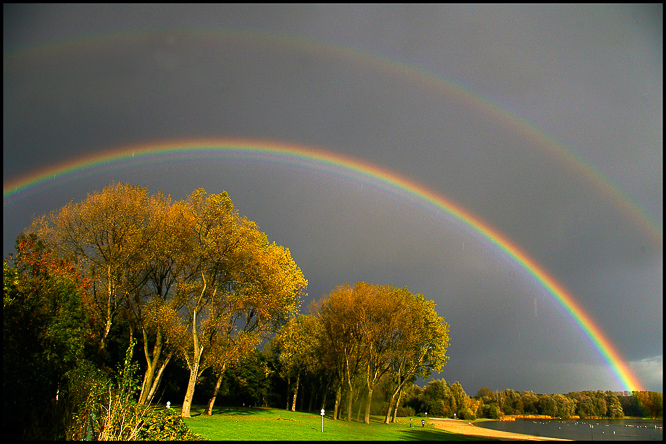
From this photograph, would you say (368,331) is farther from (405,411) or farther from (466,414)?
(466,414)

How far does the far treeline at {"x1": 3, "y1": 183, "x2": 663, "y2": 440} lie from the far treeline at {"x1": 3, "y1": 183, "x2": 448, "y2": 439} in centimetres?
7

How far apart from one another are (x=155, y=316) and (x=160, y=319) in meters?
0.63

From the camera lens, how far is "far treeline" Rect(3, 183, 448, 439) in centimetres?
1181

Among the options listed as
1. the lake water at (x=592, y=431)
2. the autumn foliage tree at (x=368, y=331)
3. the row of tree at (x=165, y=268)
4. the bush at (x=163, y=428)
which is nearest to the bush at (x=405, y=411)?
the lake water at (x=592, y=431)

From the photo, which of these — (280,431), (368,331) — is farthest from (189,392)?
(368,331)

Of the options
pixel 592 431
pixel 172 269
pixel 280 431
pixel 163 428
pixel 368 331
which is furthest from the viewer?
pixel 592 431

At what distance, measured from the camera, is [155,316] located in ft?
90.1

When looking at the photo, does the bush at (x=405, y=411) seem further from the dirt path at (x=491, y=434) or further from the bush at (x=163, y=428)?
the bush at (x=163, y=428)

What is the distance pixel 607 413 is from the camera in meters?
119

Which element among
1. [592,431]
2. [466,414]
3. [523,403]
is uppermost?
[592,431]

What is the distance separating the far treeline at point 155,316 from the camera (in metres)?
11.8

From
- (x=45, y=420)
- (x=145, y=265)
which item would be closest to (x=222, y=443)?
(x=45, y=420)

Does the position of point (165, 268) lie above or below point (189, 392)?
above

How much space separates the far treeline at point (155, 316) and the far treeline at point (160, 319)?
0.24 ft
